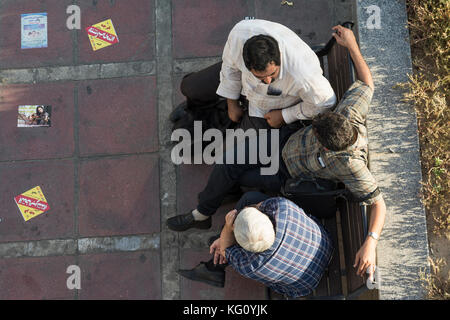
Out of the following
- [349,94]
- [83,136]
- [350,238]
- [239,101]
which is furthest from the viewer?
[83,136]

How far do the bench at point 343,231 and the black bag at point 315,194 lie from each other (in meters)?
0.13

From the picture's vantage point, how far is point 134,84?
13.8 feet

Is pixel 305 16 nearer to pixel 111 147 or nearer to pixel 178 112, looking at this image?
pixel 178 112

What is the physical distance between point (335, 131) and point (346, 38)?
2.84 ft

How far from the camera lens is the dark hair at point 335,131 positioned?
95.7 inches

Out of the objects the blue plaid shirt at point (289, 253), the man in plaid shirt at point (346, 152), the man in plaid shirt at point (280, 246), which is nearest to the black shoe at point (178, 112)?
the man in plaid shirt at point (346, 152)

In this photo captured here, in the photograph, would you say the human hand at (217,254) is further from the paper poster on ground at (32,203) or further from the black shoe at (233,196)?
the paper poster on ground at (32,203)

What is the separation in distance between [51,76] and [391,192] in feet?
11.6

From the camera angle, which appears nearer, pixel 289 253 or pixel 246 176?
pixel 289 253

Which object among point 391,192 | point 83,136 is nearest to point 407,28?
point 391,192

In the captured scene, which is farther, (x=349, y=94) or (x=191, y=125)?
(x=191, y=125)

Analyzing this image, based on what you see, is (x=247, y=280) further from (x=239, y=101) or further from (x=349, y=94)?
(x=349, y=94)

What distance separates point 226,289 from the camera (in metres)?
3.73

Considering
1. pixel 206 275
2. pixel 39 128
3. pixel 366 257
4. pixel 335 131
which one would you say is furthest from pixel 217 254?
pixel 39 128
